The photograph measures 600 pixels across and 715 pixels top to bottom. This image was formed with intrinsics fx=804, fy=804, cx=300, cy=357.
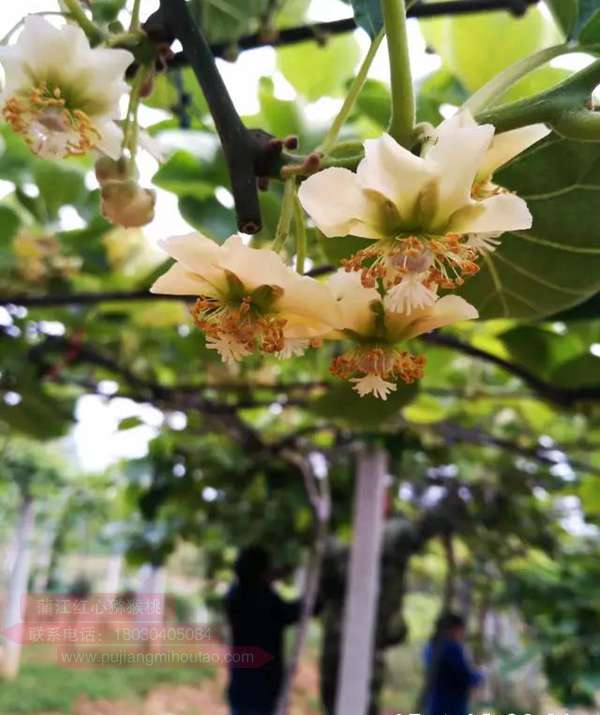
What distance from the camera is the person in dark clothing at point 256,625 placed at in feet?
8.76

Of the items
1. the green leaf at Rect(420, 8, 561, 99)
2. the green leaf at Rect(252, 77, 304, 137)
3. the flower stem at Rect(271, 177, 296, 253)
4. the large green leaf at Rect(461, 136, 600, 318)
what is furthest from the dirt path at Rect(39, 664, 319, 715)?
the flower stem at Rect(271, 177, 296, 253)

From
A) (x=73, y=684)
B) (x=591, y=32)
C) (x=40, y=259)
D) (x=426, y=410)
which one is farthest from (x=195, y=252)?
(x=73, y=684)

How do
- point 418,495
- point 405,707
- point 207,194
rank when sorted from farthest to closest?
point 405,707 → point 418,495 → point 207,194

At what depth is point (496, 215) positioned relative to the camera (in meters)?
0.30

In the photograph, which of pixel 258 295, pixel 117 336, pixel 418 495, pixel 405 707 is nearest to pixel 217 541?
pixel 418 495

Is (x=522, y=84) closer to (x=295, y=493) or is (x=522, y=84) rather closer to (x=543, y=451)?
(x=543, y=451)

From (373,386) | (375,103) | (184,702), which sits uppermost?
(375,103)

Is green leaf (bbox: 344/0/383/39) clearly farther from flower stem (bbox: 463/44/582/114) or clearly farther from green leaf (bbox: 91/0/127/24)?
green leaf (bbox: 91/0/127/24)

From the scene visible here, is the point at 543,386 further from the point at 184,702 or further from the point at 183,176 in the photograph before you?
the point at 184,702

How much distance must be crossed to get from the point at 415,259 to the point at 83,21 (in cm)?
23

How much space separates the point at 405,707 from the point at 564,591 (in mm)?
3717

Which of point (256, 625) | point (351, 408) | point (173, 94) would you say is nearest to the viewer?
point (173, 94)

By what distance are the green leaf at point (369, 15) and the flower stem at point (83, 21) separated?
0.13 m

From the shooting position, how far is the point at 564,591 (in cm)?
253
